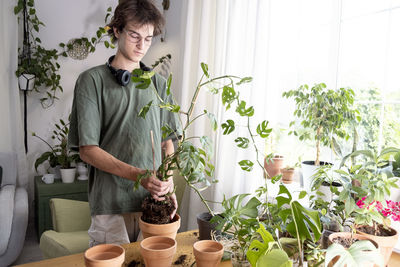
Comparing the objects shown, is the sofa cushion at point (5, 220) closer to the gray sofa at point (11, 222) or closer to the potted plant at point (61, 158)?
the gray sofa at point (11, 222)

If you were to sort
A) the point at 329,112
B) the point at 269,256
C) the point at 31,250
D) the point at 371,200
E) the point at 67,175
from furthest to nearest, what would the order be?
the point at 67,175, the point at 31,250, the point at 329,112, the point at 371,200, the point at 269,256

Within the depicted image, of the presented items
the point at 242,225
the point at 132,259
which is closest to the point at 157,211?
the point at 132,259

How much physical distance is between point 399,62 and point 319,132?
1.59 feet

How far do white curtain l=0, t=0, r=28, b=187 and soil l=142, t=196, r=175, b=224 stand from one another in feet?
9.38

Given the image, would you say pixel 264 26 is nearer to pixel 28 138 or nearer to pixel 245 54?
pixel 245 54

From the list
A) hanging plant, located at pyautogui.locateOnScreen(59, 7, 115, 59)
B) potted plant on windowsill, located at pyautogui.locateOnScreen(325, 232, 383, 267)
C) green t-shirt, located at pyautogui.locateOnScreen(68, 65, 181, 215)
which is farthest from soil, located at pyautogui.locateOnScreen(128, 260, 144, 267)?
hanging plant, located at pyautogui.locateOnScreen(59, 7, 115, 59)

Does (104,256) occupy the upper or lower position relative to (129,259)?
upper

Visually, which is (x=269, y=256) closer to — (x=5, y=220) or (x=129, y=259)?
(x=129, y=259)

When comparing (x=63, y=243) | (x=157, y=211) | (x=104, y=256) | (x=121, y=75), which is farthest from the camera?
(x=63, y=243)

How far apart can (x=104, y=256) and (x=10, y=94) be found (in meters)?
3.09

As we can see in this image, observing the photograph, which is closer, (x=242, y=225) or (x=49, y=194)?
(x=242, y=225)

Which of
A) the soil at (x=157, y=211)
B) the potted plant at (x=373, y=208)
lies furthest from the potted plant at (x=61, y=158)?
the potted plant at (x=373, y=208)

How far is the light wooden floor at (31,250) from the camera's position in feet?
9.05

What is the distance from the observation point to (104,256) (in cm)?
82
